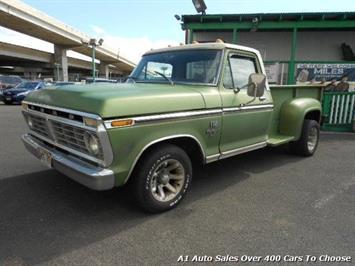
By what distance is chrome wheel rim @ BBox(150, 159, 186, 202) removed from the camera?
354cm

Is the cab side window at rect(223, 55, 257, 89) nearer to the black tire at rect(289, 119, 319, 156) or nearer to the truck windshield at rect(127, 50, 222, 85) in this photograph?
the truck windshield at rect(127, 50, 222, 85)

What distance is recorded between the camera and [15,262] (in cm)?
264

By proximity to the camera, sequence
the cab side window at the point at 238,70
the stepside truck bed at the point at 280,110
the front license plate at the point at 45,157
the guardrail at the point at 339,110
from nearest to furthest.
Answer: the front license plate at the point at 45,157
the cab side window at the point at 238,70
the stepside truck bed at the point at 280,110
the guardrail at the point at 339,110

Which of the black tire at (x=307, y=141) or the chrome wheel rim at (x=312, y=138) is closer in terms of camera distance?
the black tire at (x=307, y=141)

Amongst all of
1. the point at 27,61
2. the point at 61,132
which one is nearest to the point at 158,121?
the point at 61,132

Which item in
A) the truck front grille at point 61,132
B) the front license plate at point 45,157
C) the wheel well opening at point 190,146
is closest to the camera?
the truck front grille at point 61,132

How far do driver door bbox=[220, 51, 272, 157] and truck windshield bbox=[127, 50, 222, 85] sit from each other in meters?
0.21

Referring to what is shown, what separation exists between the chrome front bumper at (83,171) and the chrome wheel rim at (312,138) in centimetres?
451

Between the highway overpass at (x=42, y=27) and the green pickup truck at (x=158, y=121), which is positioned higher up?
the highway overpass at (x=42, y=27)

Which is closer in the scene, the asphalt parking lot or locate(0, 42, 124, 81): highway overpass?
the asphalt parking lot

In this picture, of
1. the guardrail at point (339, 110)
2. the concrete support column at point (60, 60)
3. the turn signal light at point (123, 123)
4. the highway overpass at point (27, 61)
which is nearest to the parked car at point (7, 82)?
the guardrail at point (339, 110)

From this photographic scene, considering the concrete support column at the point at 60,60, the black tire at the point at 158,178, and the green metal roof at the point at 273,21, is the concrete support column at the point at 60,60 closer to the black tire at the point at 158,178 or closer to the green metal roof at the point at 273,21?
the green metal roof at the point at 273,21

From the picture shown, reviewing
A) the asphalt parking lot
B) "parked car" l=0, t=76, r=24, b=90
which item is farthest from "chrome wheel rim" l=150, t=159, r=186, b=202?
"parked car" l=0, t=76, r=24, b=90

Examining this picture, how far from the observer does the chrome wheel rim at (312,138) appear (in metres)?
6.06
